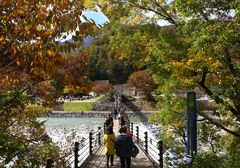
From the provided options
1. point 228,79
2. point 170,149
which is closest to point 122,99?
point 170,149

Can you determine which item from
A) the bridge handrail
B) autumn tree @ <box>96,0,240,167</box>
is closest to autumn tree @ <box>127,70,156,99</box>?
the bridge handrail

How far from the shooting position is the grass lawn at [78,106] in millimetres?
64938

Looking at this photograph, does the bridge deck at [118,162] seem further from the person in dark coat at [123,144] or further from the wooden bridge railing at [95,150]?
the person in dark coat at [123,144]

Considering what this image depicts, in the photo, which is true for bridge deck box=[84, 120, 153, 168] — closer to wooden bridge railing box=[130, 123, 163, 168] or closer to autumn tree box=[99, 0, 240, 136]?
wooden bridge railing box=[130, 123, 163, 168]

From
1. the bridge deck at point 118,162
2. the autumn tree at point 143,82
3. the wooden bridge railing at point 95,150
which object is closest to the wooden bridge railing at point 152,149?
the wooden bridge railing at point 95,150

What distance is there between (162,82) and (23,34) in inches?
302

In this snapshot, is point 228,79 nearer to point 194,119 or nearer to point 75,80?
point 194,119

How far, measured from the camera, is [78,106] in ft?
215

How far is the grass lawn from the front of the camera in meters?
64.9

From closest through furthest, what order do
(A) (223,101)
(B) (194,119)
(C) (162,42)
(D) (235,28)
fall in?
1. (D) (235,28)
2. (B) (194,119)
3. (A) (223,101)
4. (C) (162,42)

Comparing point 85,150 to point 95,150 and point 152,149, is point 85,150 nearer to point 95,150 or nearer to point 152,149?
point 95,150

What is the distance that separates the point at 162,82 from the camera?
12.5m

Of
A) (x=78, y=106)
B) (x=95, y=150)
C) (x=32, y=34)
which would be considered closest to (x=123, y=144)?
(x=32, y=34)

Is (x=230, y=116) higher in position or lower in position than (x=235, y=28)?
lower
